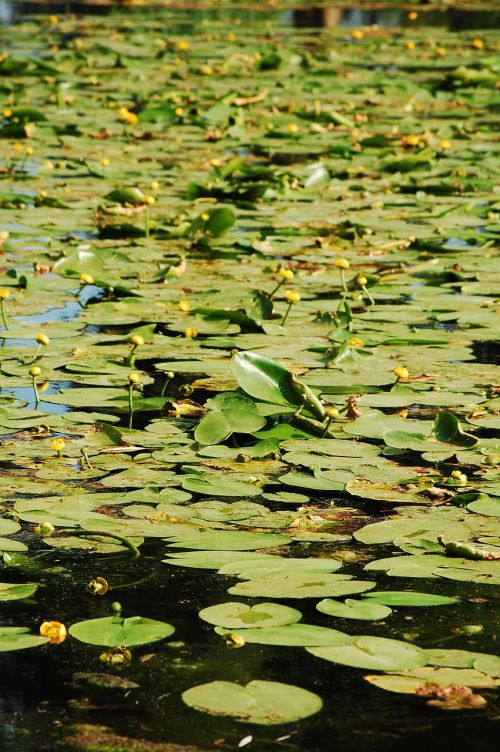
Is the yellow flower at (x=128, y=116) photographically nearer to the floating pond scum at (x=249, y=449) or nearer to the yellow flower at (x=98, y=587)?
the floating pond scum at (x=249, y=449)

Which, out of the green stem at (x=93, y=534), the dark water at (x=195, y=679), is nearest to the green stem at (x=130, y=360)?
the green stem at (x=93, y=534)

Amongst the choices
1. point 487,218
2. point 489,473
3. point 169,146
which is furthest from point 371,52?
point 489,473

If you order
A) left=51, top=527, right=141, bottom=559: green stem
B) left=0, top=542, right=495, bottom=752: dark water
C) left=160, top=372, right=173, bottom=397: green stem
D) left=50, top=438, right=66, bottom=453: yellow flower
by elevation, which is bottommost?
left=0, top=542, right=495, bottom=752: dark water

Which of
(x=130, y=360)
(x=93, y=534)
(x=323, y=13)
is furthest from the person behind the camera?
(x=323, y=13)

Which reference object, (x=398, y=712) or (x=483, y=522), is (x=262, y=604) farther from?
(x=483, y=522)

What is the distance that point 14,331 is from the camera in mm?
3400

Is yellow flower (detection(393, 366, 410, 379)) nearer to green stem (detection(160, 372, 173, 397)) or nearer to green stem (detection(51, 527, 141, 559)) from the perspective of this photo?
green stem (detection(160, 372, 173, 397))

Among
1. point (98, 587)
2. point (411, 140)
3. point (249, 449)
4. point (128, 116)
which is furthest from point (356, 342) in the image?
point (128, 116)

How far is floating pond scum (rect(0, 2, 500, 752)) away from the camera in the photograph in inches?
66.1

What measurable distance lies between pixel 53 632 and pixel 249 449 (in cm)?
85

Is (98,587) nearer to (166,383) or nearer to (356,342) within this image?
(166,383)

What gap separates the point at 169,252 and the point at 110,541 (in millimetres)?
2368

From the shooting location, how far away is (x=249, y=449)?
102 inches

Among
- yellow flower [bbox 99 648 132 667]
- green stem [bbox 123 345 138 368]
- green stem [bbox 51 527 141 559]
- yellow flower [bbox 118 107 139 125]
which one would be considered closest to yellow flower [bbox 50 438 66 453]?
green stem [bbox 51 527 141 559]
